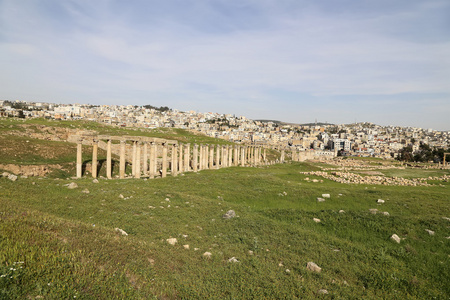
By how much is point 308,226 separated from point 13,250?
470 inches

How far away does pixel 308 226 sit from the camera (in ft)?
44.3

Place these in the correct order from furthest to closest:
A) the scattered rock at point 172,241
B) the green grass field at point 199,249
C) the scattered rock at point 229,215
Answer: the scattered rock at point 229,215 → the scattered rock at point 172,241 → the green grass field at point 199,249

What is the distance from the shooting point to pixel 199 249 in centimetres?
988

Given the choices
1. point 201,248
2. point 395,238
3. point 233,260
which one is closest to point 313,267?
point 233,260

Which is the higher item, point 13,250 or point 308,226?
point 13,250

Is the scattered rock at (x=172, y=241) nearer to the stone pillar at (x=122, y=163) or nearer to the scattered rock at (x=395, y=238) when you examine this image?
the scattered rock at (x=395, y=238)

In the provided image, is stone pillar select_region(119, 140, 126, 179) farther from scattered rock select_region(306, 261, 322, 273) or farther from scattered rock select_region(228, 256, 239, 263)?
scattered rock select_region(306, 261, 322, 273)

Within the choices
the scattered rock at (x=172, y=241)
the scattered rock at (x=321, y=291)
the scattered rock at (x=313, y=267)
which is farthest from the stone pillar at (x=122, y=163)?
the scattered rock at (x=321, y=291)

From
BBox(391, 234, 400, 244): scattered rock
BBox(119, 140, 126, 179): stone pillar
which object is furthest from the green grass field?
BBox(119, 140, 126, 179): stone pillar

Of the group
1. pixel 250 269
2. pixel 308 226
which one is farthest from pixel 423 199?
pixel 250 269

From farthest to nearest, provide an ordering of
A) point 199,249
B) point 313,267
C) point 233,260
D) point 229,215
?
point 229,215
point 199,249
point 233,260
point 313,267

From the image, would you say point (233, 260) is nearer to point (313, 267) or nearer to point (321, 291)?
point (313, 267)

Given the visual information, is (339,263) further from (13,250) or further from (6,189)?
(6,189)

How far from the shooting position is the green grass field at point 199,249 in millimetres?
6234
